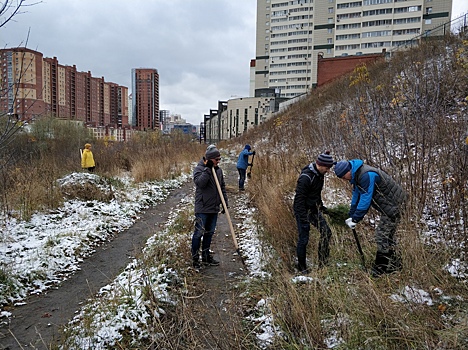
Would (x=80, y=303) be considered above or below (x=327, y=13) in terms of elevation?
below

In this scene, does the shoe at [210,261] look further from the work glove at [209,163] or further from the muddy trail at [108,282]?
the work glove at [209,163]

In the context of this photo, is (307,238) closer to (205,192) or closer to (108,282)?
(205,192)

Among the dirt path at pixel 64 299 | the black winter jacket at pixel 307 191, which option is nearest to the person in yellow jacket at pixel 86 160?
the dirt path at pixel 64 299

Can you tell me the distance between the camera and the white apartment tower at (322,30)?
47688mm

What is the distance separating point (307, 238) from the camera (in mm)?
4180

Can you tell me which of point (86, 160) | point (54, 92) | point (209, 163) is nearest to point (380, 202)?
point (209, 163)

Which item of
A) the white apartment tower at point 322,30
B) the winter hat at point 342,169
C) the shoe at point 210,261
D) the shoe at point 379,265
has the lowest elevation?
the shoe at point 210,261

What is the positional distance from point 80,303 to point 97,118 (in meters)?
65.9

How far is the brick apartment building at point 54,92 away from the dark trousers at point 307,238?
3758mm

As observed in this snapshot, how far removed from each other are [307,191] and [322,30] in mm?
63879

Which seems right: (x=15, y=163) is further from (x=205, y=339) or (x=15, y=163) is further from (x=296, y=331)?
(x=296, y=331)

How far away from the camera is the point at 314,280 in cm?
344

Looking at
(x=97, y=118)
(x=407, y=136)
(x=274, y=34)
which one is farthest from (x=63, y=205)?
(x=274, y=34)

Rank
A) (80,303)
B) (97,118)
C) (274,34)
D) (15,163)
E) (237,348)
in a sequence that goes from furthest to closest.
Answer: (274,34) → (97,118) → (15,163) → (80,303) → (237,348)
